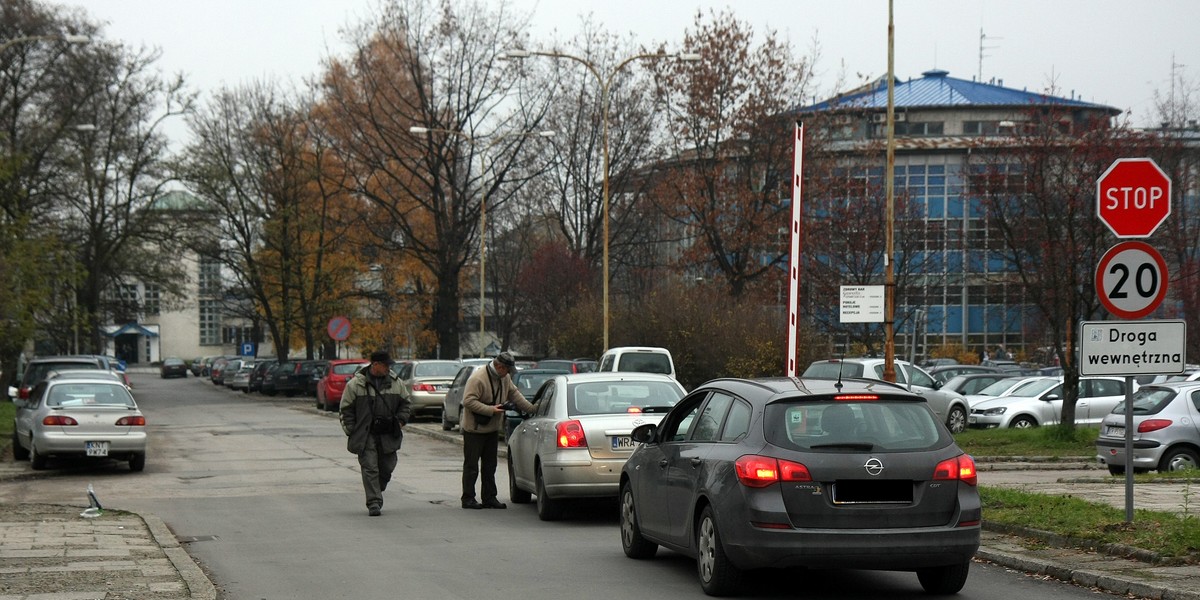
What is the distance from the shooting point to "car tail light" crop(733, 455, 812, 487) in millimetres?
8656

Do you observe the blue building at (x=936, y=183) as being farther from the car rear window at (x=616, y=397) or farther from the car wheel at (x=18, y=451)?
the car wheel at (x=18, y=451)

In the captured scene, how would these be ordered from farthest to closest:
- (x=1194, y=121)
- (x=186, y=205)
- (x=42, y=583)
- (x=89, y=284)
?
(x=186, y=205), (x=89, y=284), (x=1194, y=121), (x=42, y=583)

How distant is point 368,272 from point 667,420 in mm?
53365

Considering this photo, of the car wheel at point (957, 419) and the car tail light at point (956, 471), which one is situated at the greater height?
the car tail light at point (956, 471)

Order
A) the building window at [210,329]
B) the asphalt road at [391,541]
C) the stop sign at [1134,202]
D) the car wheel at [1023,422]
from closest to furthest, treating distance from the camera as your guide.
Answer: the asphalt road at [391,541] < the stop sign at [1134,202] < the car wheel at [1023,422] < the building window at [210,329]

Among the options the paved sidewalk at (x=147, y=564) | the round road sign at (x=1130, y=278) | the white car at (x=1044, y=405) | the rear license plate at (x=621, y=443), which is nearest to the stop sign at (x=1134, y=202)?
the round road sign at (x=1130, y=278)

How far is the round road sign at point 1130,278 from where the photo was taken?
11.0 m

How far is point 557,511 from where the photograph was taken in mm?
14164

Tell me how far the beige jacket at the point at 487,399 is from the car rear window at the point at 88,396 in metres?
8.32

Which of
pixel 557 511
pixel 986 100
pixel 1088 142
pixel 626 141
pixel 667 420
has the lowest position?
pixel 557 511

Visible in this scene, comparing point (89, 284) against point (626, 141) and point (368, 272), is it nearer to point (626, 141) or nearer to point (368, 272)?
point (368, 272)

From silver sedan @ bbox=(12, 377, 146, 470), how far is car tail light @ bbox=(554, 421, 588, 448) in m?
9.79

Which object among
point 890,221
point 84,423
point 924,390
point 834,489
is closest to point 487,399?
point 890,221

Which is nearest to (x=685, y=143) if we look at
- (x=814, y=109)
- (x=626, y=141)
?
(x=814, y=109)
